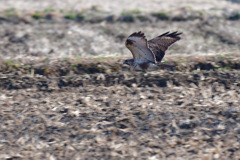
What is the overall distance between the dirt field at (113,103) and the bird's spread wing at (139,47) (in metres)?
0.54

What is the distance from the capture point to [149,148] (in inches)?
181

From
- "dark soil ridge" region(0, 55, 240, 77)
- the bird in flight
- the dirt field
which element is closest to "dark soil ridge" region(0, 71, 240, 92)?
the dirt field

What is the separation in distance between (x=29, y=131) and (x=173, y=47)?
15.9 feet

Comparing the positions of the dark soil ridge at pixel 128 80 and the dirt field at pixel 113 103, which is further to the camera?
the dark soil ridge at pixel 128 80

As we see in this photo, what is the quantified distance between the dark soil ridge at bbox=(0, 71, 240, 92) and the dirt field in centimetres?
2

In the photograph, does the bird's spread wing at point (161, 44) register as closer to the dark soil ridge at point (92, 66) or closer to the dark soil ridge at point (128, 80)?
the dark soil ridge at point (128, 80)

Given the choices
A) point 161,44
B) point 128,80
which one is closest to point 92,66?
point 128,80

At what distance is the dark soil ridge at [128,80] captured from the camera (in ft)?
20.1

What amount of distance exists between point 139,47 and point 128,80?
2.90 feet

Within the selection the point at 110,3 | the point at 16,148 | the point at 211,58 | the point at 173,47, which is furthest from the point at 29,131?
the point at 110,3

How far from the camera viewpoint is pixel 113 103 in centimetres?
561

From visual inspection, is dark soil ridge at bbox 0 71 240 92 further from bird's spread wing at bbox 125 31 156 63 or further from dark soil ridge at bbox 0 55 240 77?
bird's spread wing at bbox 125 31 156 63

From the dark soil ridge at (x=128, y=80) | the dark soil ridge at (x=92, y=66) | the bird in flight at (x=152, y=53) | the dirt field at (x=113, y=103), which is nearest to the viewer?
the dirt field at (x=113, y=103)

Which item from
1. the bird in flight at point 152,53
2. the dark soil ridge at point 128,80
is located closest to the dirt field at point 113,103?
the dark soil ridge at point 128,80
